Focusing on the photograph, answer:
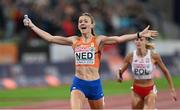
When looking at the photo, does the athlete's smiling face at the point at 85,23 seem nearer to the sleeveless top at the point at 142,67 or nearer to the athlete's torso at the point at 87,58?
the athlete's torso at the point at 87,58

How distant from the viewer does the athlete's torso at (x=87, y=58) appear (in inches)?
454

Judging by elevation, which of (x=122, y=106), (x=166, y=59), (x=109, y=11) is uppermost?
(x=109, y=11)

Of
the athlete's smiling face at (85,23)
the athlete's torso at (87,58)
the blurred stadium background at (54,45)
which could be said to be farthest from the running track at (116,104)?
the athlete's smiling face at (85,23)

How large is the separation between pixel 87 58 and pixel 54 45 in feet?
42.6

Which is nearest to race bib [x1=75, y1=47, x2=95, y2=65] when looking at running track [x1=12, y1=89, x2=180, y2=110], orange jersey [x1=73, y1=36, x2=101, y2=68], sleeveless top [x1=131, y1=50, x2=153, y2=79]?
orange jersey [x1=73, y1=36, x2=101, y2=68]

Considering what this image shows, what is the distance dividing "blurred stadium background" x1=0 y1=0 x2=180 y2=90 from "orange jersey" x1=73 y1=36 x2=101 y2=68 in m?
9.92

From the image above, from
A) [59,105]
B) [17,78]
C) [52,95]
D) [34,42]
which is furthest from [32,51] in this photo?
[59,105]

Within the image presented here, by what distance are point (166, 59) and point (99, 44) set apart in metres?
15.3

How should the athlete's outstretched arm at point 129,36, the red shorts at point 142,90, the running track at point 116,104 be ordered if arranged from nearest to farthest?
the athlete's outstretched arm at point 129,36, the red shorts at point 142,90, the running track at point 116,104

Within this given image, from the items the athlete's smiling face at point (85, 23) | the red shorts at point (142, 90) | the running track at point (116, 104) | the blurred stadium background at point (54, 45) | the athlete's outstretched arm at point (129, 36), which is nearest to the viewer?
the athlete's outstretched arm at point (129, 36)

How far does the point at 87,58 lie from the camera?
11.5 m

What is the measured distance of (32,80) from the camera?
2230 cm

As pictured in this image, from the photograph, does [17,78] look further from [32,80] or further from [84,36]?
[84,36]

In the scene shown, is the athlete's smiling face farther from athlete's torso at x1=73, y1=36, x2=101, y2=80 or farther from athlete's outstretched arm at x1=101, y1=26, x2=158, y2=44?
athlete's outstretched arm at x1=101, y1=26, x2=158, y2=44
